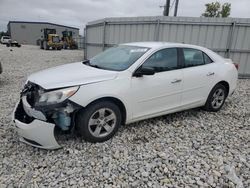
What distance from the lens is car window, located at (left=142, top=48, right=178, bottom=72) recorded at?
348cm

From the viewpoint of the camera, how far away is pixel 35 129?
264 cm

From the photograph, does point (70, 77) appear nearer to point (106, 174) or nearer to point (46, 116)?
point (46, 116)

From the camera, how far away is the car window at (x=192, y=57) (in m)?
3.92

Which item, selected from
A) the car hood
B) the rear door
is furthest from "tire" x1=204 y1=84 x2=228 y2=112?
the car hood

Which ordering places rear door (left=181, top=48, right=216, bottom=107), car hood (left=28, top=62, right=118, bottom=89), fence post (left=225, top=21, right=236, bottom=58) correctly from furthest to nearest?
fence post (left=225, top=21, right=236, bottom=58)
rear door (left=181, top=48, right=216, bottom=107)
car hood (left=28, top=62, right=118, bottom=89)

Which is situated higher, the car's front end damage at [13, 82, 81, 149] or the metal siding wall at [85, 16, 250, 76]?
the metal siding wall at [85, 16, 250, 76]

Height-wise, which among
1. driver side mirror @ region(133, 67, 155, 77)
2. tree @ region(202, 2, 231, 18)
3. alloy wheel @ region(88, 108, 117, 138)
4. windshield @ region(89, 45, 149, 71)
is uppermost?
tree @ region(202, 2, 231, 18)

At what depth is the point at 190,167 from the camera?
270 centimetres

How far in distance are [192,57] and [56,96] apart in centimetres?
269

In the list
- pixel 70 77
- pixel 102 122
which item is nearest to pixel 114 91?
pixel 102 122

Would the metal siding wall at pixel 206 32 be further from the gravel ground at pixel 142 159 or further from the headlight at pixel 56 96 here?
the headlight at pixel 56 96

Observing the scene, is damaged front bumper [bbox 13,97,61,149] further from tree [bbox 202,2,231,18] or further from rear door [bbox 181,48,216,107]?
tree [bbox 202,2,231,18]

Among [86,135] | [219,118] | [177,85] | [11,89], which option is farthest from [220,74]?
[11,89]

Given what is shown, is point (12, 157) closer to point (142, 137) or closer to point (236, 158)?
point (142, 137)
